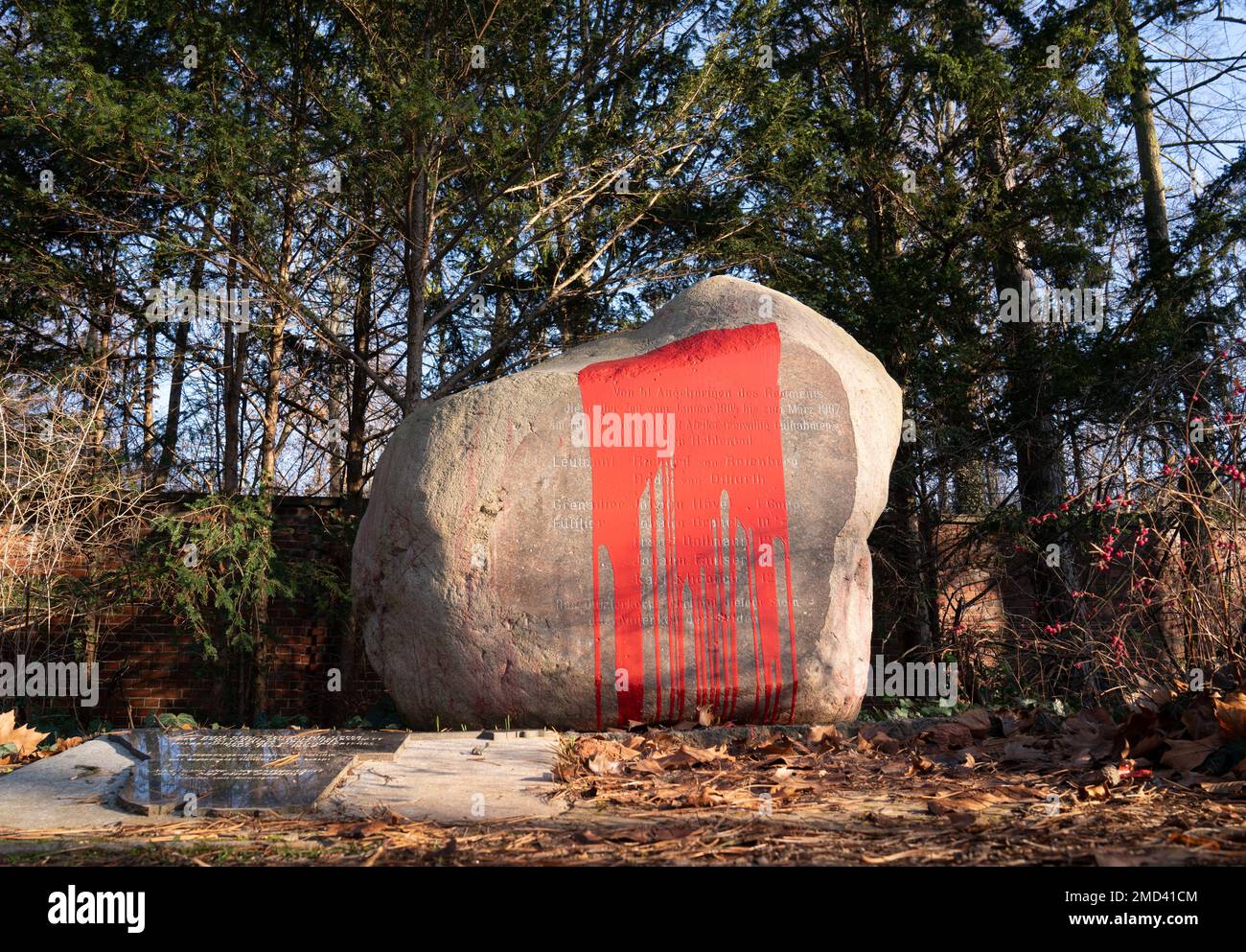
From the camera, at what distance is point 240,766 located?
4227 millimetres

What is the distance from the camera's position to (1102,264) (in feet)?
32.9

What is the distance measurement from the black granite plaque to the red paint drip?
57.3 inches

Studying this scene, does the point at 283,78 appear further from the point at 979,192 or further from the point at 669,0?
the point at 979,192

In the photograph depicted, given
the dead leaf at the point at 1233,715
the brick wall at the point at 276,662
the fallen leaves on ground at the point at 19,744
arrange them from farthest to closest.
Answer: the brick wall at the point at 276,662 < the fallen leaves on ground at the point at 19,744 < the dead leaf at the point at 1233,715

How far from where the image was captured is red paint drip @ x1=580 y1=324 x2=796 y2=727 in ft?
18.5

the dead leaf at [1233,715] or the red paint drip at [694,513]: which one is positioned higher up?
the red paint drip at [694,513]

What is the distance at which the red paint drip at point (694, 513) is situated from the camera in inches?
222

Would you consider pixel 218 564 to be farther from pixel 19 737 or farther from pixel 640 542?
pixel 640 542

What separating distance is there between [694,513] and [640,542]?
13.9 inches

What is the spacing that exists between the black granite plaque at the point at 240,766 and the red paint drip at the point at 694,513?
1.45m

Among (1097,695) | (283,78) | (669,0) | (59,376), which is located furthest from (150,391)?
(1097,695)

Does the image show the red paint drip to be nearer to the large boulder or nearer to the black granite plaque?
the large boulder

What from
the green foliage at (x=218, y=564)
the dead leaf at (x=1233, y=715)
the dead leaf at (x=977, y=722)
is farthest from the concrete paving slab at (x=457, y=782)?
the green foliage at (x=218, y=564)

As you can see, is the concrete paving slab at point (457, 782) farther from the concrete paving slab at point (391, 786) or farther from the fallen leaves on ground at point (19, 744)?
the fallen leaves on ground at point (19, 744)
